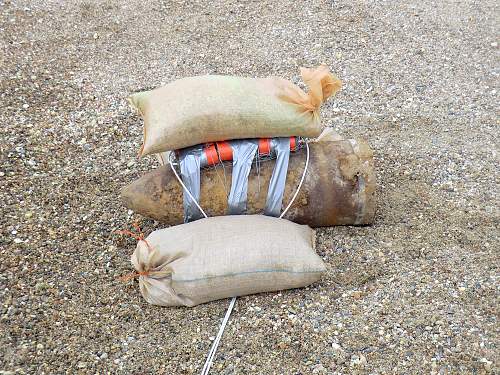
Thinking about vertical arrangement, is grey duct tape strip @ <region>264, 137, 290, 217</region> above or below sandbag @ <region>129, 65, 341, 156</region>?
below

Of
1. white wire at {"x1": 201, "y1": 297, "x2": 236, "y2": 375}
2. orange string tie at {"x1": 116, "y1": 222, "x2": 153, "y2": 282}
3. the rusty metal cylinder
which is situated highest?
the rusty metal cylinder

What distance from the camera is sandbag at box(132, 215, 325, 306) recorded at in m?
3.30

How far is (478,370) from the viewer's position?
116 inches

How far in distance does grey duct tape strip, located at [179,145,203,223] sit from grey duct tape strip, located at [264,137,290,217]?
436mm

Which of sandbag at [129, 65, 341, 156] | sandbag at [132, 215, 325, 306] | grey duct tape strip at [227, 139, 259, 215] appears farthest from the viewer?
grey duct tape strip at [227, 139, 259, 215]

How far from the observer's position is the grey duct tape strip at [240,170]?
3672mm

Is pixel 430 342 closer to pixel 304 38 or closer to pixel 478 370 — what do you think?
pixel 478 370

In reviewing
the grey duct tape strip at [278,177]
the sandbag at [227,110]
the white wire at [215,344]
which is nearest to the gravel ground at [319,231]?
the white wire at [215,344]

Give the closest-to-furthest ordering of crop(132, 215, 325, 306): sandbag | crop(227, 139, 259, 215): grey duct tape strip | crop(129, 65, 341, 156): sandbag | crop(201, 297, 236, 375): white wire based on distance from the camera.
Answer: crop(201, 297, 236, 375): white wire
crop(132, 215, 325, 306): sandbag
crop(129, 65, 341, 156): sandbag
crop(227, 139, 259, 215): grey duct tape strip

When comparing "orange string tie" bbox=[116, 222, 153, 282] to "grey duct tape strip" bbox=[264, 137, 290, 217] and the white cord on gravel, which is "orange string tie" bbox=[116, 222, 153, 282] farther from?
"grey duct tape strip" bbox=[264, 137, 290, 217]

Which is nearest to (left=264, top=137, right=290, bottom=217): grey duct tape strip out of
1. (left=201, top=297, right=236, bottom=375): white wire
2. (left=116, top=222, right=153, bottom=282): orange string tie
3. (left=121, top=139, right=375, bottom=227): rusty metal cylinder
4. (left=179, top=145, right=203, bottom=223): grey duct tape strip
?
(left=121, top=139, right=375, bottom=227): rusty metal cylinder

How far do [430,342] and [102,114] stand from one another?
3395mm

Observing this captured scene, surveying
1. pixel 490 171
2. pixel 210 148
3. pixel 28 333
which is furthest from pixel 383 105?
pixel 28 333

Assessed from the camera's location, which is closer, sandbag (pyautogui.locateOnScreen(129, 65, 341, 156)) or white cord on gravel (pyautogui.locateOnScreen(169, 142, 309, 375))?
white cord on gravel (pyautogui.locateOnScreen(169, 142, 309, 375))
